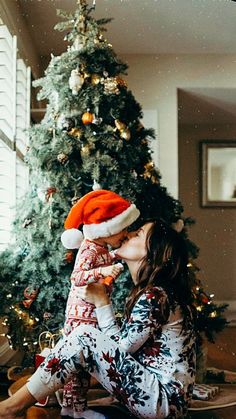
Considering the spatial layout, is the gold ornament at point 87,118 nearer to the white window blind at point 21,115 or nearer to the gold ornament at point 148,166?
the gold ornament at point 148,166

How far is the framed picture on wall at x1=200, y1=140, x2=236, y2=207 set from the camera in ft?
13.7

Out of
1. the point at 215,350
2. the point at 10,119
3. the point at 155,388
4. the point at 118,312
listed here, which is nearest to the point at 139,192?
the point at 118,312

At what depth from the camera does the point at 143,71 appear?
370 centimetres

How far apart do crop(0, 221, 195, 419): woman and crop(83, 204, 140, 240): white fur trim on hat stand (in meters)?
0.24

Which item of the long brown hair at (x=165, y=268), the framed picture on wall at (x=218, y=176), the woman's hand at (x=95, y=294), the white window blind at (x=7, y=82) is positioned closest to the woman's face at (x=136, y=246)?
the long brown hair at (x=165, y=268)

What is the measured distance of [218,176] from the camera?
14.0ft

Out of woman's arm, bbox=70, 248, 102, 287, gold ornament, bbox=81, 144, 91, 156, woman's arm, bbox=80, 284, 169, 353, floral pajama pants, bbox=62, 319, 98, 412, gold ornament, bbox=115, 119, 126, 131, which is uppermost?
gold ornament, bbox=115, 119, 126, 131

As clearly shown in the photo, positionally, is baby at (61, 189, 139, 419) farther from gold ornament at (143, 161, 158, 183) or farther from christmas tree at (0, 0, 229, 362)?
gold ornament at (143, 161, 158, 183)

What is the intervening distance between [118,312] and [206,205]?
186cm

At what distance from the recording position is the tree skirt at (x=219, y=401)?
93.2 inches

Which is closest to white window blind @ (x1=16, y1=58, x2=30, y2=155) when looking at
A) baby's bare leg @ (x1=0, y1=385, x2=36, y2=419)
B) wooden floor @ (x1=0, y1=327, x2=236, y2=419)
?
wooden floor @ (x1=0, y1=327, x2=236, y2=419)

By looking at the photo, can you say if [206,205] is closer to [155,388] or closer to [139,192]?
[139,192]

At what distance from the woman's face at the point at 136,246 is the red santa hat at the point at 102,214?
0.14 m

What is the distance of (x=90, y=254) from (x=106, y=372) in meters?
0.48
